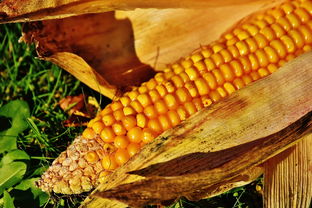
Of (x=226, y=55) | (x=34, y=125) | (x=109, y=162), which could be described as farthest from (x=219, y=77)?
(x=34, y=125)

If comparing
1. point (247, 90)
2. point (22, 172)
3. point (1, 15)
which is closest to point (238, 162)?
point (247, 90)

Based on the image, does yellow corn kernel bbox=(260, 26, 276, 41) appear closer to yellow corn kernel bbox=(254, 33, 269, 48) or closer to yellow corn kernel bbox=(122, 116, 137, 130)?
yellow corn kernel bbox=(254, 33, 269, 48)

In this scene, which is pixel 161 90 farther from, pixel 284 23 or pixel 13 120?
pixel 13 120

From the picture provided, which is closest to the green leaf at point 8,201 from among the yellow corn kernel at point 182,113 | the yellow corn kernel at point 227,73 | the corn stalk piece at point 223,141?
the corn stalk piece at point 223,141

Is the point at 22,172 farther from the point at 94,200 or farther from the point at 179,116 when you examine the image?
the point at 179,116

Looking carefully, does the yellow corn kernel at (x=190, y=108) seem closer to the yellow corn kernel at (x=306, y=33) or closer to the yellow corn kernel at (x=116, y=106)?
the yellow corn kernel at (x=116, y=106)

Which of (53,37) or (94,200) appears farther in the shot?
(53,37)

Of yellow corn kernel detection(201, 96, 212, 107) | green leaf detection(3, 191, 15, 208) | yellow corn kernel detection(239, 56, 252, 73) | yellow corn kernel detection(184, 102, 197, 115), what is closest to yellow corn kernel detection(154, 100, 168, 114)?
yellow corn kernel detection(184, 102, 197, 115)
